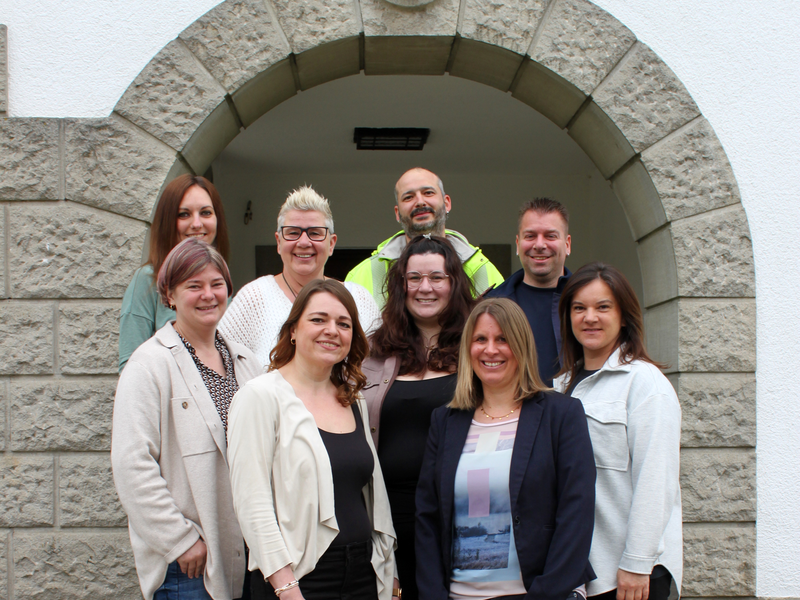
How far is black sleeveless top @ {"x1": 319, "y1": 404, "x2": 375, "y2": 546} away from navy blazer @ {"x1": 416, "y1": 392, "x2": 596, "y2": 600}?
16 cm

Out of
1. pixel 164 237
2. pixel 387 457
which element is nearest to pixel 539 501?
pixel 387 457

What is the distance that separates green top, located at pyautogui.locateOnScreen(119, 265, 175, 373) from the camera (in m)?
2.28

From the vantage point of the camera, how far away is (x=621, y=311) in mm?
2162

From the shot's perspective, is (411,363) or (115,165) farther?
(115,165)

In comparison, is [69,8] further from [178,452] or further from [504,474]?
[504,474]

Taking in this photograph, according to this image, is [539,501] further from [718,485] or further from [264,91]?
[264,91]

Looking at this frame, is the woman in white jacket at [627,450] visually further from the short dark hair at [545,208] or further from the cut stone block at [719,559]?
the cut stone block at [719,559]

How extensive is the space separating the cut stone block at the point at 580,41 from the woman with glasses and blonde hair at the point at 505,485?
1.62 metres

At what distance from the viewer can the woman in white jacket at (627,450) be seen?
1.91 meters

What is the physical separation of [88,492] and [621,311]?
7.45 feet

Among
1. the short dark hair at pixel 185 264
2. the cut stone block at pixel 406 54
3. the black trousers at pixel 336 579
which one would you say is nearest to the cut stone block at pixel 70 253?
the short dark hair at pixel 185 264

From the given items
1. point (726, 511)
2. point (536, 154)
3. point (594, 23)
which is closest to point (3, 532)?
point (726, 511)

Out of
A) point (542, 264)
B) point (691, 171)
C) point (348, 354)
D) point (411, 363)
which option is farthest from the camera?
point (691, 171)

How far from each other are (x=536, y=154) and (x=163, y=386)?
15.5 feet
